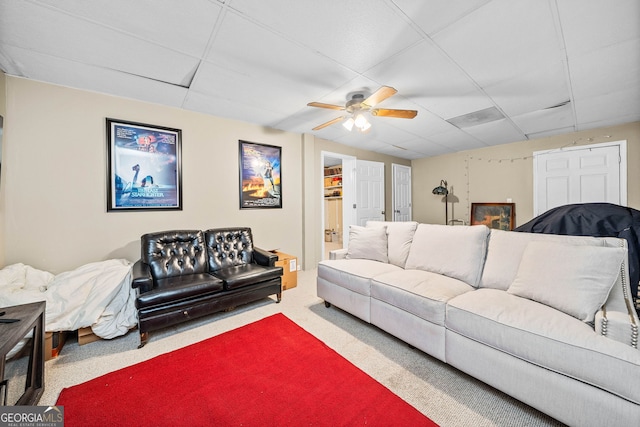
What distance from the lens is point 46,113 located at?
248cm

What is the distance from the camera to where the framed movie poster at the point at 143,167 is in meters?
2.81

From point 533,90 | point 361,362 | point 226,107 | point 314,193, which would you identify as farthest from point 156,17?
point 533,90

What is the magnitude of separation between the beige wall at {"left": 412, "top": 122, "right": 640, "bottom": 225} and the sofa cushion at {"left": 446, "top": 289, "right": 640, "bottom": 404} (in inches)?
170

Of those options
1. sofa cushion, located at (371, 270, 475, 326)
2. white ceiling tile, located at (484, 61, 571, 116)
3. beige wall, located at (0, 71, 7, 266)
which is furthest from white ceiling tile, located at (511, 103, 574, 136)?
beige wall, located at (0, 71, 7, 266)

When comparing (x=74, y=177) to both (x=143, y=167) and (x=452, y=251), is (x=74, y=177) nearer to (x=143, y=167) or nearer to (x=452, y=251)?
(x=143, y=167)

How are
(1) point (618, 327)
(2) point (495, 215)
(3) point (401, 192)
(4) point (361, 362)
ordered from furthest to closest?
(3) point (401, 192) < (2) point (495, 215) < (4) point (361, 362) < (1) point (618, 327)

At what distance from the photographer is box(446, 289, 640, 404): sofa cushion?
3.76 feet

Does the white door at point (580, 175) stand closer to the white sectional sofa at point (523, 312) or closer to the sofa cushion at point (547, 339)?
the white sectional sofa at point (523, 312)

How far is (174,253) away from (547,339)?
129 inches

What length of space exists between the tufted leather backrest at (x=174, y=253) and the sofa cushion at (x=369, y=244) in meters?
1.85

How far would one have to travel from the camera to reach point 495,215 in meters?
5.34

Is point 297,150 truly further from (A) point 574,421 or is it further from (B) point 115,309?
(A) point 574,421

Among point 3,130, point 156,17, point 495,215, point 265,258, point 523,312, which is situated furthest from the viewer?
point 495,215

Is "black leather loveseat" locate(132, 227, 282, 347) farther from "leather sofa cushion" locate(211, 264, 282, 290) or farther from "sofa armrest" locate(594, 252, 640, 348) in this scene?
"sofa armrest" locate(594, 252, 640, 348)
